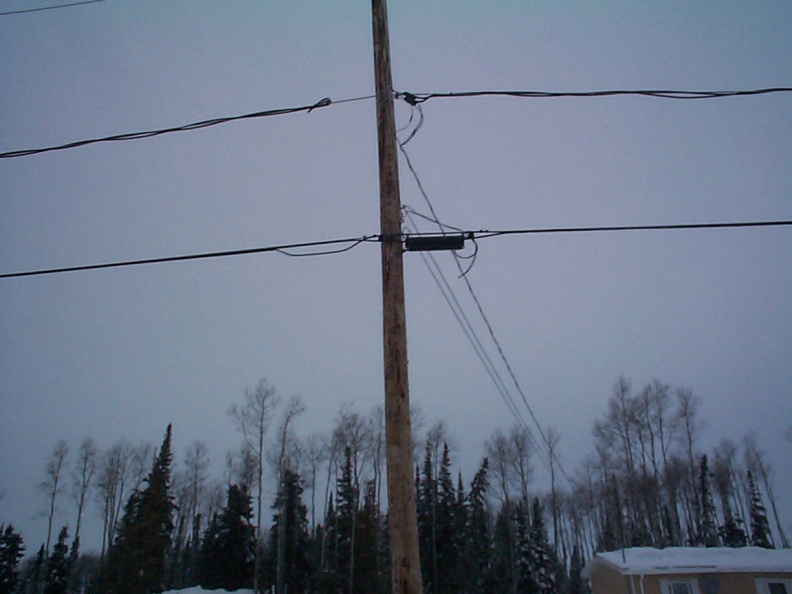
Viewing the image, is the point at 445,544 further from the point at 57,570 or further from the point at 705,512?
the point at 57,570

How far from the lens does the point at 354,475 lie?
50.4 metres

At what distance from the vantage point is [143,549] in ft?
138

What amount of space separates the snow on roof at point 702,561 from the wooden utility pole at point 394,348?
61.1 ft

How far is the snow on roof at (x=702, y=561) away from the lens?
750 inches

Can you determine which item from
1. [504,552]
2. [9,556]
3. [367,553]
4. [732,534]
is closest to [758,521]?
[732,534]

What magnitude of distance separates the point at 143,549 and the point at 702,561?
38990 millimetres

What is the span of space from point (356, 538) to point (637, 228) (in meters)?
43.8

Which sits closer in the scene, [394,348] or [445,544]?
[394,348]

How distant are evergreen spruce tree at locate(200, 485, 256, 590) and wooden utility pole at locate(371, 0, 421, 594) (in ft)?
141

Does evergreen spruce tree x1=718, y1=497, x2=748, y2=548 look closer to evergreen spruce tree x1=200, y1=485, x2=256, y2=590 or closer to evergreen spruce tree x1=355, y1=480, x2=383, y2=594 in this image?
evergreen spruce tree x1=355, y1=480, x2=383, y2=594

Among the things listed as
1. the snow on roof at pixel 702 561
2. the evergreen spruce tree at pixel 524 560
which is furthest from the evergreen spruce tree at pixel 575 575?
the snow on roof at pixel 702 561

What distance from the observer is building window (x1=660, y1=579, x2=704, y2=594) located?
64.1 ft

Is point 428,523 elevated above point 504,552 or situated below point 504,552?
above

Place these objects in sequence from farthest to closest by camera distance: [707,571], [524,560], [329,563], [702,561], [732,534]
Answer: [732,534], [329,563], [524,560], [702,561], [707,571]
